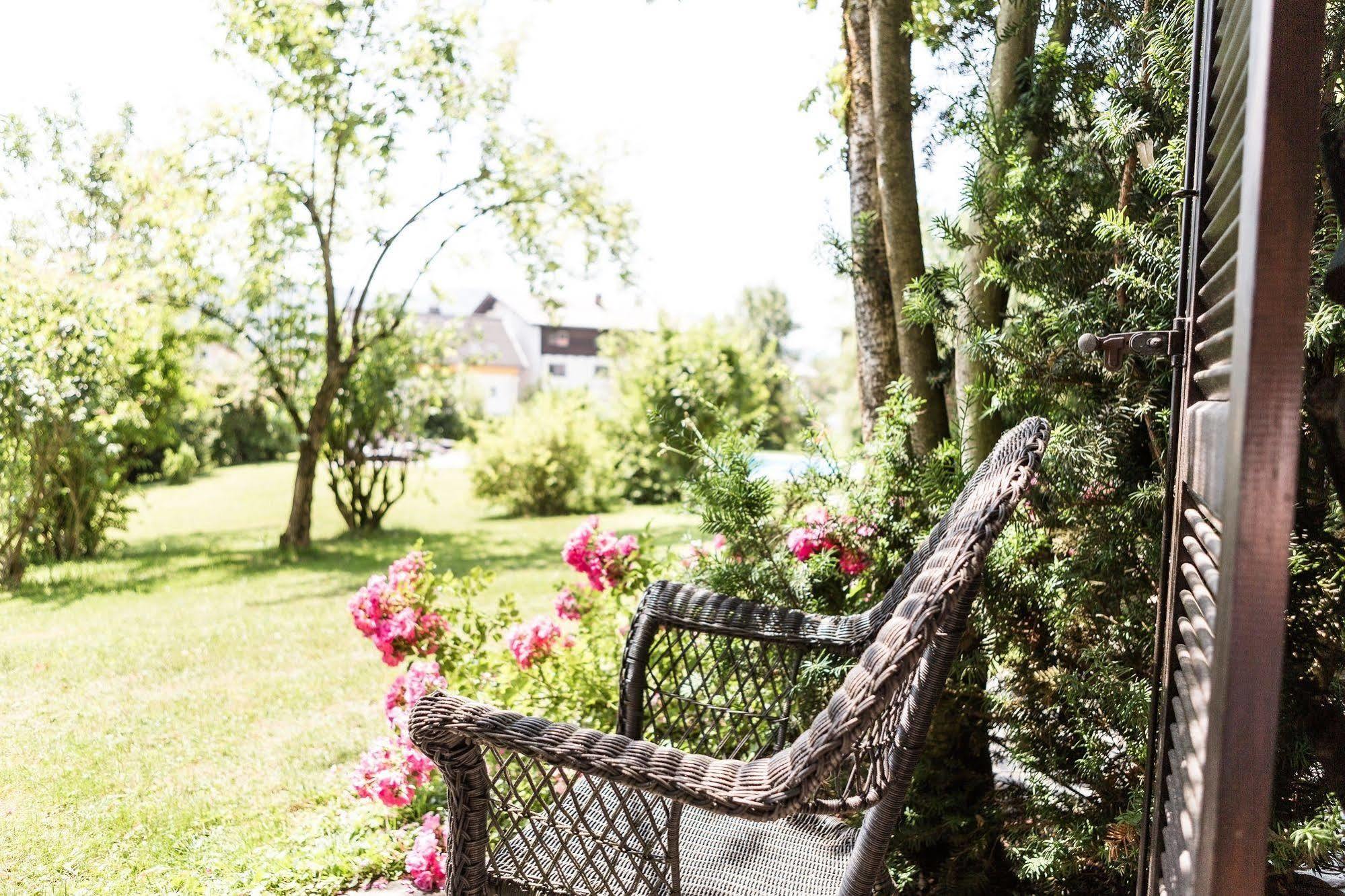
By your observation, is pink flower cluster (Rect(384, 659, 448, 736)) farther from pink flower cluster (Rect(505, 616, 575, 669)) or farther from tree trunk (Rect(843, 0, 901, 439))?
tree trunk (Rect(843, 0, 901, 439))

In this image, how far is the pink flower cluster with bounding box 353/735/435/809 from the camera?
7.74 ft

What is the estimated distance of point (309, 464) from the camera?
22.6ft

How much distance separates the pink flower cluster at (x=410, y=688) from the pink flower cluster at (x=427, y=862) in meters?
0.33

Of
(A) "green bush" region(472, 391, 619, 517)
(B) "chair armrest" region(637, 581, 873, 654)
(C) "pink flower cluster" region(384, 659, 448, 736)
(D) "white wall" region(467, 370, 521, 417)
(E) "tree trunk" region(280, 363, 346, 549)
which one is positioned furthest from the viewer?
(D) "white wall" region(467, 370, 521, 417)

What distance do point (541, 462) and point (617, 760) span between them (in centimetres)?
900

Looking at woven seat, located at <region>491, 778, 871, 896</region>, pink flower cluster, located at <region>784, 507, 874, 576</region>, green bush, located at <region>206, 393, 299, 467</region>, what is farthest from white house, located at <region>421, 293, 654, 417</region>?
woven seat, located at <region>491, 778, 871, 896</region>

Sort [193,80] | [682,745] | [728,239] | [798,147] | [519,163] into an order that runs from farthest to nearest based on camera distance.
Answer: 1. [728,239]
2. [519,163]
3. [193,80]
4. [798,147]
5. [682,745]

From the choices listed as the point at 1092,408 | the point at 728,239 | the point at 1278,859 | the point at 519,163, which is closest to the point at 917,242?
the point at 1092,408

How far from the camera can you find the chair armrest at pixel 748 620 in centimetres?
170

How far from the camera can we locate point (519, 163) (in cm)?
711

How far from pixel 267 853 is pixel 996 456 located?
1.99 m

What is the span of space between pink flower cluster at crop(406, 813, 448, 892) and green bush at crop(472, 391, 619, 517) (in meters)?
7.94

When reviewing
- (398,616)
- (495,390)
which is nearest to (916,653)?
(398,616)

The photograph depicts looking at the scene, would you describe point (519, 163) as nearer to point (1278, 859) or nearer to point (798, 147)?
point (798, 147)
